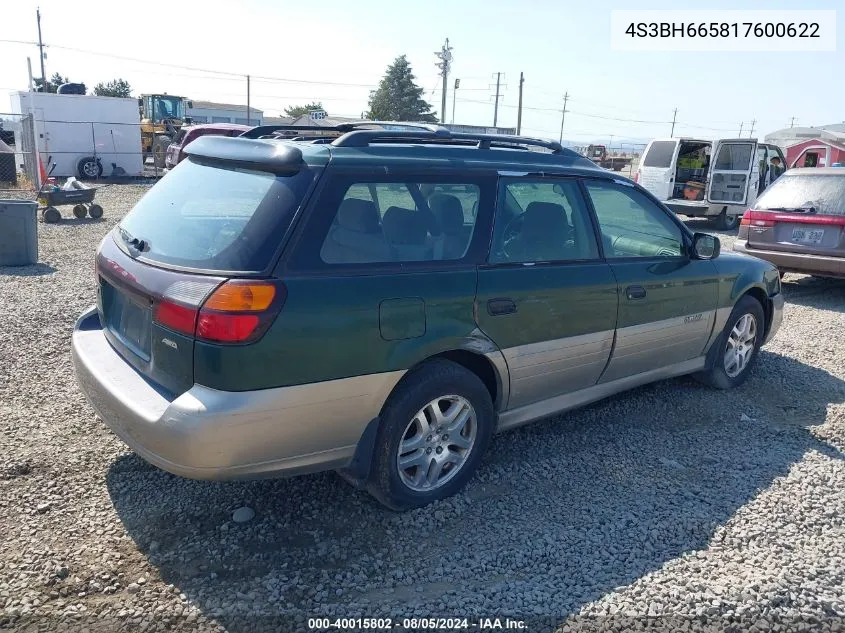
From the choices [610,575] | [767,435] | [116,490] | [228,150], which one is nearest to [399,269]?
[228,150]

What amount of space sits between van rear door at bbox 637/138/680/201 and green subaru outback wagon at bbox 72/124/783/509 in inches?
499

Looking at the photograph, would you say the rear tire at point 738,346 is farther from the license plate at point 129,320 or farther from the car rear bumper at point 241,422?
the license plate at point 129,320

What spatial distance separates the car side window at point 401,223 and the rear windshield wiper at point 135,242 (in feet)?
3.03

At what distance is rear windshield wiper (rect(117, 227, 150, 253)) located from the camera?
315cm

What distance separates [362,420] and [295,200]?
100cm

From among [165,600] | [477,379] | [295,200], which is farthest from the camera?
[477,379]

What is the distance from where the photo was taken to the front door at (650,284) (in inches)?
161

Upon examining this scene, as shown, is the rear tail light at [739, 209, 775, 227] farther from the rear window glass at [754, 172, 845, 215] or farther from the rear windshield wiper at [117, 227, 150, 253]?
the rear windshield wiper at [117, 227, 150, 253]

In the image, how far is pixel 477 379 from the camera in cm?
339

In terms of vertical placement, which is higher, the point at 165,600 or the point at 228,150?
the point at 228,150

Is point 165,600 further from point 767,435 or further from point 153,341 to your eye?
point 767,435

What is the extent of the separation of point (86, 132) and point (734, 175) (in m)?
19.5

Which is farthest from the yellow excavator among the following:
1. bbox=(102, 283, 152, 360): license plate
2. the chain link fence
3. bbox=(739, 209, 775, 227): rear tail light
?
bbox=(102, 283, 152, 360): license plate

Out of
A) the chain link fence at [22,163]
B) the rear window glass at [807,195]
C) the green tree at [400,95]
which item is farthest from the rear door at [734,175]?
the green tree at [400,95]
